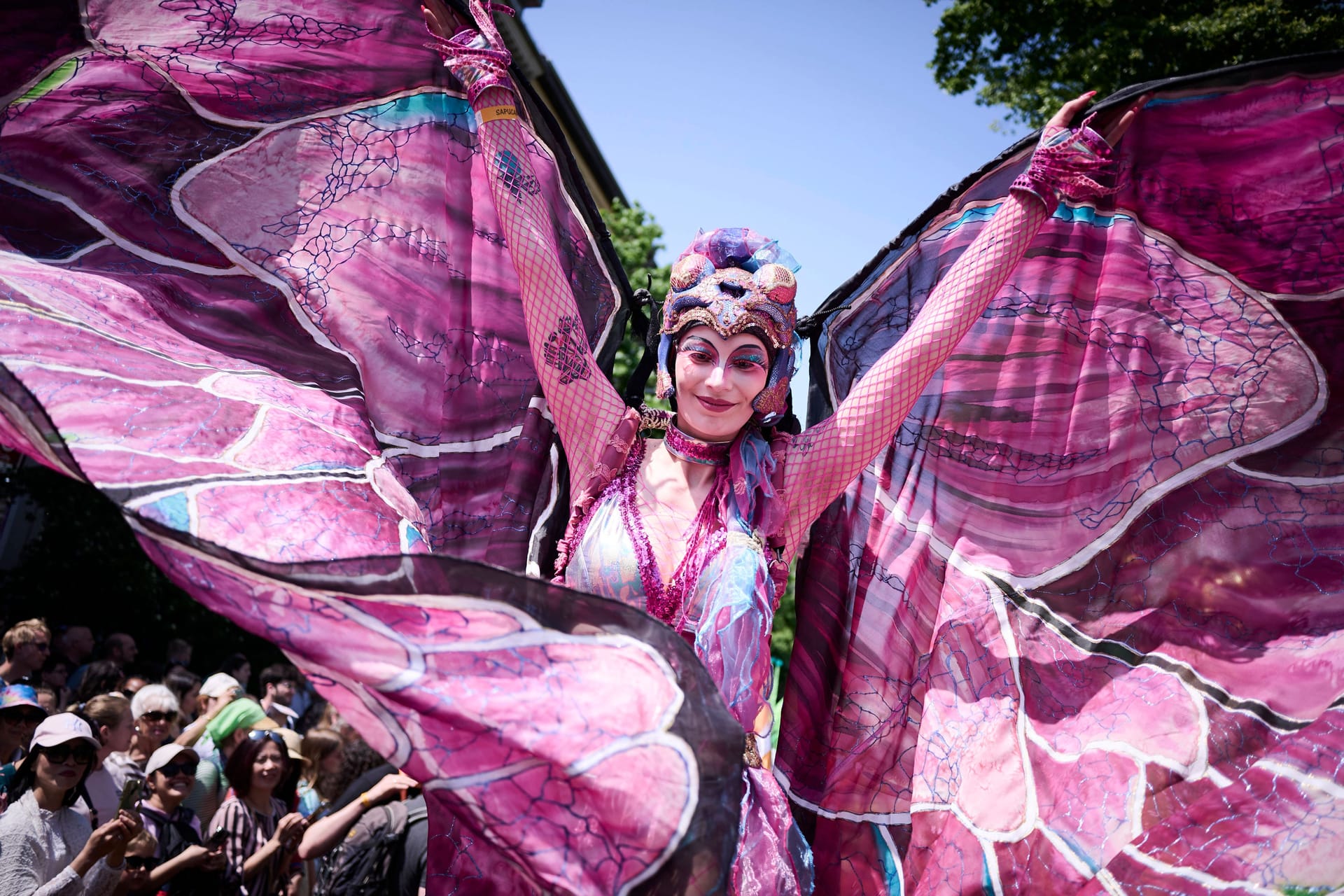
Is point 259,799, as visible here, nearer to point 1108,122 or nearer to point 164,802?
point 164,802

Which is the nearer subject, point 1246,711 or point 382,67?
point 1246,711

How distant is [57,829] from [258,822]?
912mm

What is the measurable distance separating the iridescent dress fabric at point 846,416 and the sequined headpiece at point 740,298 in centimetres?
18

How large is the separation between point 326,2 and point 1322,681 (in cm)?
298

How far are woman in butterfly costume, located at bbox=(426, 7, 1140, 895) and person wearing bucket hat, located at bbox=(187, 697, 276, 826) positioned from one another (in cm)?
231

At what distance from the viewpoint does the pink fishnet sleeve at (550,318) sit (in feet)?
9.23

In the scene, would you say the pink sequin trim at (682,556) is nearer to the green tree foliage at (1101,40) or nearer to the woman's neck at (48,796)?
the woman's neck at (48,796)

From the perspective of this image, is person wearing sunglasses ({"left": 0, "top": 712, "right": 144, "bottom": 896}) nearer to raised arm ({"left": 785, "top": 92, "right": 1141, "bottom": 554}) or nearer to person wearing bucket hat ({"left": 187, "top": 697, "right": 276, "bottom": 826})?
person wearing bucket hat ({"left": 187, "top": 697, "right": 276, "bottom": 826})

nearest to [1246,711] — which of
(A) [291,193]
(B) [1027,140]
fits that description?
(B) [1027,140]

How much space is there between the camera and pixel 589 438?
9.26 ft

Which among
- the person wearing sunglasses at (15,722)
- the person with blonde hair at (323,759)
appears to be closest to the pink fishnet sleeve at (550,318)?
the person wearing sunglasses at (15,722)

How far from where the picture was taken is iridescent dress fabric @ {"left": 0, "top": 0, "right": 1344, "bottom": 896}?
7.04ft

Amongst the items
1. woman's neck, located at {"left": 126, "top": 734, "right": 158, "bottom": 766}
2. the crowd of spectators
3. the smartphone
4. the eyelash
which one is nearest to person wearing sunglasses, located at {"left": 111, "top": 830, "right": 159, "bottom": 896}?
the crowd of spectators

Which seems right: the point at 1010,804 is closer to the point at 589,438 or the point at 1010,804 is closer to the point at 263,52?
the point at 589,438
